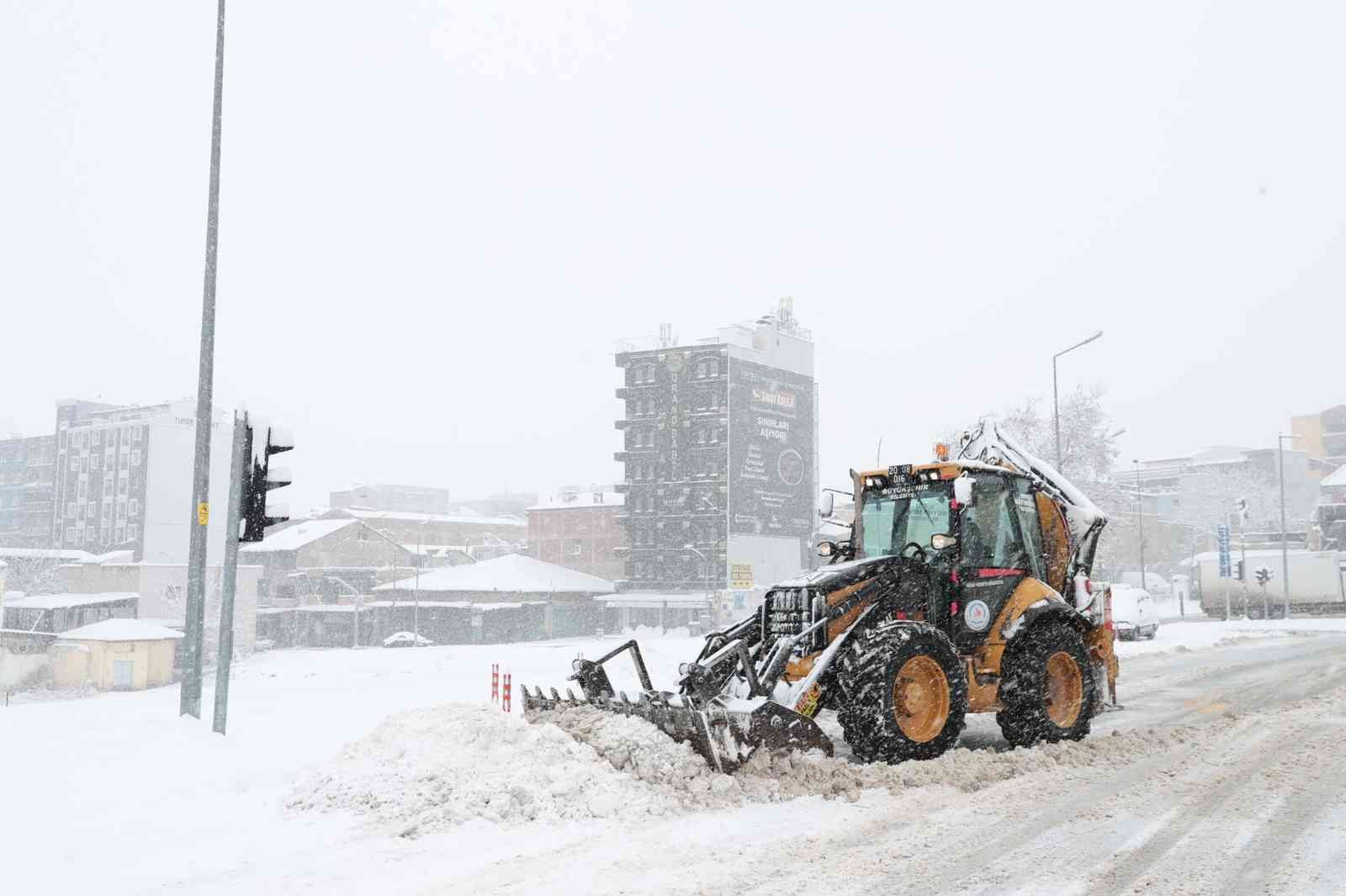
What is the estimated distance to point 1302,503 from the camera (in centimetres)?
10469

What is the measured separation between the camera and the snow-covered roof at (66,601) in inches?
2226

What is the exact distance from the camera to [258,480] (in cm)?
1037

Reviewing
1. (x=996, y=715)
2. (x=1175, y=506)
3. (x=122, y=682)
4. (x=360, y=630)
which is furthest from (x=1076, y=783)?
(x=1175, y=506)

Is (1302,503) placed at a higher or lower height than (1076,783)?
higher

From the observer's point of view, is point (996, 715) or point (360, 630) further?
point (360, 630)

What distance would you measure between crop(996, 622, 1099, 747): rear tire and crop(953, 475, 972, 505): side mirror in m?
1.44

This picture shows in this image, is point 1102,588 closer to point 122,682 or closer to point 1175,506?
point 122,682

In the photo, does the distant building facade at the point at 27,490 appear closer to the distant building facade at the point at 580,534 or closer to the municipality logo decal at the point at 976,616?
the distant building facade at the point at 580,534

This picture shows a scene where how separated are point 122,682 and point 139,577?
62.7 feet

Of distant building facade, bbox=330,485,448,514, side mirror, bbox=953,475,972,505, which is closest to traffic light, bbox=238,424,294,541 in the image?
side mirror, bbox=953,475,972,505

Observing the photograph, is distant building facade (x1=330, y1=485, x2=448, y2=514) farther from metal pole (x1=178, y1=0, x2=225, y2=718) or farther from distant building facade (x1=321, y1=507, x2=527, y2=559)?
metal pole (x1=178, y1=0, x2=225, y2=718)

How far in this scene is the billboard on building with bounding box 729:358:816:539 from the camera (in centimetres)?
7912

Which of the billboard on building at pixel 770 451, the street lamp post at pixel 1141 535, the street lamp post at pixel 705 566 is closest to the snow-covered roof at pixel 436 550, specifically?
the street lamp post at pixel 705 566

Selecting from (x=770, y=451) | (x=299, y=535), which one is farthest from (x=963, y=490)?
(x=299, y=535)
